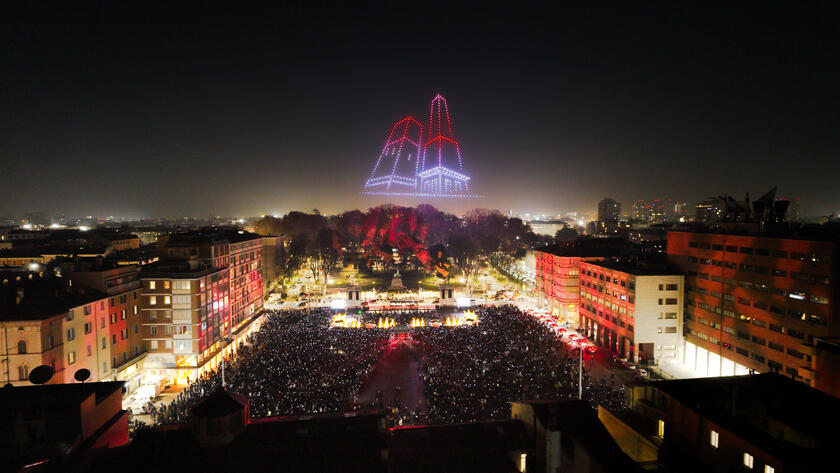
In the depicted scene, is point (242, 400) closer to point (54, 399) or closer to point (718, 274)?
point (54, 399)

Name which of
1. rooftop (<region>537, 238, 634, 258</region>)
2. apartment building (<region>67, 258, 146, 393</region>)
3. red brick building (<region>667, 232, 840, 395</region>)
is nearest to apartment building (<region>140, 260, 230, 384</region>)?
apartment building (<region>67, 258, 146, 393</region>)

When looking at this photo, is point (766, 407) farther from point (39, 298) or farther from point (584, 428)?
point (39, 298)

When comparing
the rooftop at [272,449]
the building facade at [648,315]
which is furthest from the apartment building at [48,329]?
the building facade at [648,315]

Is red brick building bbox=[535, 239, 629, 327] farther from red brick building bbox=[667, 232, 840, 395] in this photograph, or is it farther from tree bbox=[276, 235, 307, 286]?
tree bbox=[276, 235, 307, 286]

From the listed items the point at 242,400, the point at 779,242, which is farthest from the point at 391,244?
the point at 242,400

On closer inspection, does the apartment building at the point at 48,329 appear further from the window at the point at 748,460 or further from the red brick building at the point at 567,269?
the red brick building at the point at 567,269
